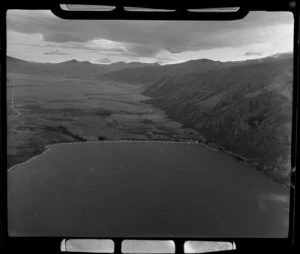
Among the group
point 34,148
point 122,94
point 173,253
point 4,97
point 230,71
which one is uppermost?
point 230,71

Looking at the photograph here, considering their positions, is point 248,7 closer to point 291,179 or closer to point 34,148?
point 291,179

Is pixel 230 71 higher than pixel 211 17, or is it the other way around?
pixel 230 71

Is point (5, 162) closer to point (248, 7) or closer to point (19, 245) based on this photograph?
point (19, 245)

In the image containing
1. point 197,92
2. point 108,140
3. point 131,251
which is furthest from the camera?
point 197,92

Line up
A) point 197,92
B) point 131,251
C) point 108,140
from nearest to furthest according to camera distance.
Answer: point 131,251
point 108,140
point 197,92

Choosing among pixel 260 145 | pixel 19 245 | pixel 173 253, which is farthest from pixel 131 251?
pixel 260 145

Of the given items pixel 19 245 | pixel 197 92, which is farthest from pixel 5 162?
pixel 197 92

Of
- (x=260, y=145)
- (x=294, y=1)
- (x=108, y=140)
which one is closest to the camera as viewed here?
(x=294, y=1)

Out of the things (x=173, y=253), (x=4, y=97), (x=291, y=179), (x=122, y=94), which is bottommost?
(x=173, y=253)

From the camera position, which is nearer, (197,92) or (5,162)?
(5,162)
